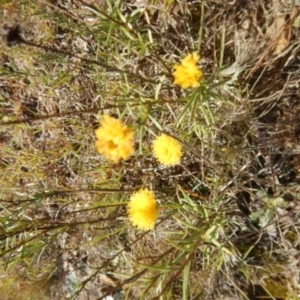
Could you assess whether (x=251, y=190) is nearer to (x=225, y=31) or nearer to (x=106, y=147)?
(x=225, y=31)

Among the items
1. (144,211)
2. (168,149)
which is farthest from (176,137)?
(144,211)

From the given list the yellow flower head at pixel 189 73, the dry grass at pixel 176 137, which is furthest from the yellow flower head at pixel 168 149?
the yellow flower head at pixel 189 73

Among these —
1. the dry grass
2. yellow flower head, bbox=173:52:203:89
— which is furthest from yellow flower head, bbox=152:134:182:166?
yellow flower head, bbox=173:52:203:89

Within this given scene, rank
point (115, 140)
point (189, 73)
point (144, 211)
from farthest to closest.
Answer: point (144, 211)
point (189, 73)
point (115, 140)

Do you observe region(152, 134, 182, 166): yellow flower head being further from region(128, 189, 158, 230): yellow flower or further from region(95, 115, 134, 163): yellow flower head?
region(95, 115, 134, 163): yellow flower head

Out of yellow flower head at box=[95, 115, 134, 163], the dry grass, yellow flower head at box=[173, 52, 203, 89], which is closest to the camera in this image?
yellow flower head at box=[95, 115, 134, 163]

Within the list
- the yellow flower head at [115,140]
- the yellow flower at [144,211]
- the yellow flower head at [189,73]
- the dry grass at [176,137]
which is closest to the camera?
the yellow flower head at [115,140]

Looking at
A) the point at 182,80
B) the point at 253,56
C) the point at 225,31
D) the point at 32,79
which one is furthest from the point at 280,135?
the point at 32,79

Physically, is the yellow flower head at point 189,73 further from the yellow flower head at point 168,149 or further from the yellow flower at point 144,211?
the yellow flower at point 144,211

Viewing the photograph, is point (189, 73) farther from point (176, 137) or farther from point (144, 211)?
point (144, 211)
